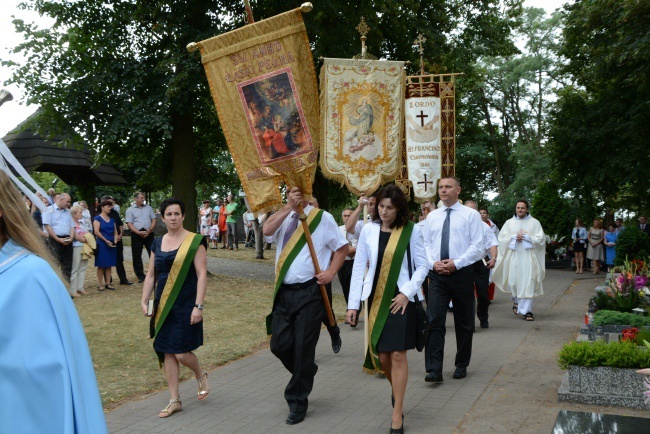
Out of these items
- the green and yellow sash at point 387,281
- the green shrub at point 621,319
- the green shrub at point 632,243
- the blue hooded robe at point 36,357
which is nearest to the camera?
the blue hooded robe at point 36,357

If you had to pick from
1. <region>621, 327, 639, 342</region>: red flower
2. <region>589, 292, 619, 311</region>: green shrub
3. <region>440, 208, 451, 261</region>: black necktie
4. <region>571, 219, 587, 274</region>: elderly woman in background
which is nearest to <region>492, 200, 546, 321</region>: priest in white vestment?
<region>589, 292, 619, 311</region>: green shrub

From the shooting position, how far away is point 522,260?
13305mm

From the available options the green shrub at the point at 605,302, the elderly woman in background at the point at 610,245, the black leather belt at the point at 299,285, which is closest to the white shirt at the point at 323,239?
the black leather belt at the point at 299,285

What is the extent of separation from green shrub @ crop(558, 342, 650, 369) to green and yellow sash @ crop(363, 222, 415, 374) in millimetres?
1835

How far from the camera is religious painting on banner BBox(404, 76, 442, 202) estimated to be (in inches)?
512

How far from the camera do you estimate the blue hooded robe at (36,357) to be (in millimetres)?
2518

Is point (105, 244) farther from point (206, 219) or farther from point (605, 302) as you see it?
point (206, 219)

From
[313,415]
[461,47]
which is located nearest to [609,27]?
[461,47]

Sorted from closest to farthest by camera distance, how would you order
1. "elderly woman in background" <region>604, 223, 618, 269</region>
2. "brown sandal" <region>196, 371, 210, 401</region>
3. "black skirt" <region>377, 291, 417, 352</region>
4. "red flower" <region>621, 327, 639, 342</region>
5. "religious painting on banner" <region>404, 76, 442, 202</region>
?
"black skirt" <region>377, 291, 417, 352</region> < "red flower" <region>621, 327, 639, 342</region> < "brown sandal" <region>196, 371, 210, 401</region> < "religious painting on banner" <region>404, 76, 442, 202</region> < "elderly woman in background" <region>604, 223, 618, 269</region>

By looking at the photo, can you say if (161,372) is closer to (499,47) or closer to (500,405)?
(500,405)

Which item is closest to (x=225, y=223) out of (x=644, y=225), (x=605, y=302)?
(x=644, y=225)

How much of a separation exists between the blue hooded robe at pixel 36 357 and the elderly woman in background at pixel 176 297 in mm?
4252

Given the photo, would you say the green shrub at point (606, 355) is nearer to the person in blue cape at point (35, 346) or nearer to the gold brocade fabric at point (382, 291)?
the gold brocade fabric at point (382, 291)

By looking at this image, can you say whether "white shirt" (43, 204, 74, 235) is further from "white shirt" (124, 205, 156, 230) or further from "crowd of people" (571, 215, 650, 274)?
"crowd of people" (571, 215, 650, 274)
